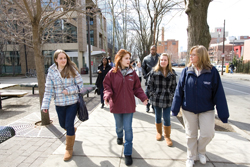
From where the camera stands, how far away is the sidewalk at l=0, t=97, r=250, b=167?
2861mm

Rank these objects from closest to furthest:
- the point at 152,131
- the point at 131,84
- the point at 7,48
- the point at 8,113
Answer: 1. the point at 131,84
2. the point at 152,131
3. the point at 8,113
4. the point at 7,48

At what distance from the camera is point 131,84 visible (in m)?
2.93

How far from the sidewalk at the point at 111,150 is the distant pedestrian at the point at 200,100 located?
0.45m

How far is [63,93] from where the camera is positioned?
299cm

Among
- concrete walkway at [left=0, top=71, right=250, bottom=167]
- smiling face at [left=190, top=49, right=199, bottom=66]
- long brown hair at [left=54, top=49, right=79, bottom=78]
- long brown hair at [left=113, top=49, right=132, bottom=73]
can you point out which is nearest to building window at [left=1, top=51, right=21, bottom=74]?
concrete walkway at [left=0, top=71, right=250, bottom=167]

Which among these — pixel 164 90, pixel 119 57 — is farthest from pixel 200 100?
pixel 119 57

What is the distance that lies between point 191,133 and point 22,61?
31180mm

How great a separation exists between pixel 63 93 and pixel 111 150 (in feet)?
4.57

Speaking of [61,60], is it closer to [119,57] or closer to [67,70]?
[67,70]

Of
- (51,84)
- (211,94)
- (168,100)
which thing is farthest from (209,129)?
(51,84)

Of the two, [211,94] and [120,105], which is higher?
[211,94]

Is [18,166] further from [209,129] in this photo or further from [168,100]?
[209,129]

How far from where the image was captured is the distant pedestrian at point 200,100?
100 inches

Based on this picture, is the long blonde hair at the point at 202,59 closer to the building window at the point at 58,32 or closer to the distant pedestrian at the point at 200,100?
the distant pedestrian at the point at 200,100
